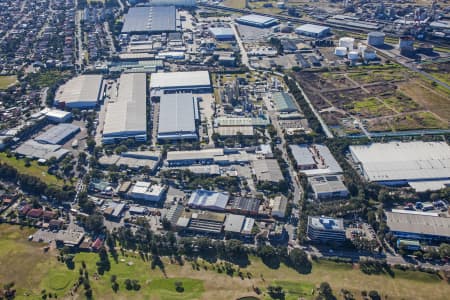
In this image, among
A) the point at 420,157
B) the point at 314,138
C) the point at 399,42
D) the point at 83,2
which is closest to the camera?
the point at 420,157

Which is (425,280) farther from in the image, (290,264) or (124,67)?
(124,67)

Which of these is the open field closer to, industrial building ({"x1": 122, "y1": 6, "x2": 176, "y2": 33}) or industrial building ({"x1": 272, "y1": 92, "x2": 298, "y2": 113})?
industrial building ({"x1": 272, "y1": 92, "x2": 298, "y2": 113})

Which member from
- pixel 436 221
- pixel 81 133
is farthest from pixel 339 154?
pixel 81 133

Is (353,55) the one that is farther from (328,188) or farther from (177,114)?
(328,188)

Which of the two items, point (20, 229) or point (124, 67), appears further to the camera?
point (124, 67)

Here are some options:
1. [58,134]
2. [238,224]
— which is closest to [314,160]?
[238,224]

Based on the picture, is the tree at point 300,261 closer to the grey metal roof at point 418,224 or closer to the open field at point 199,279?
the open field at point 199,279

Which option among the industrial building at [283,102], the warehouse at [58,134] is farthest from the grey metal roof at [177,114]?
the industrial building at [283,102]
